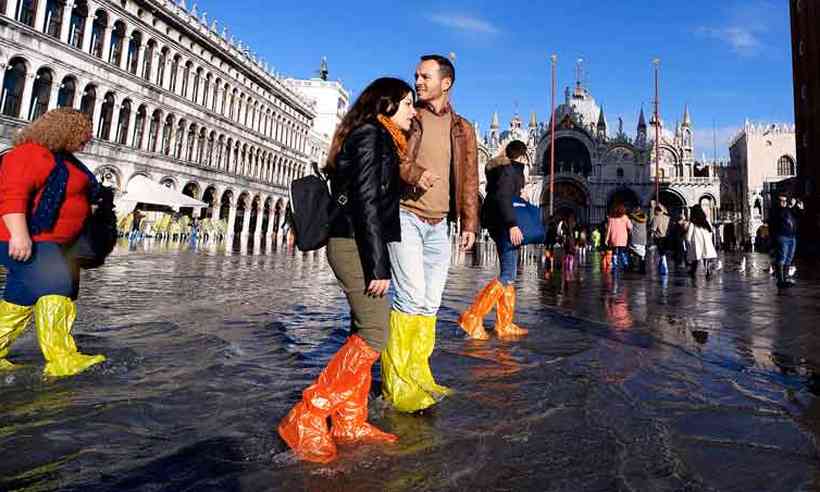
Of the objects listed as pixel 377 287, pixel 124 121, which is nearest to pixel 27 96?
pixel 124 121

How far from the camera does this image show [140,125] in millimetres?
26891

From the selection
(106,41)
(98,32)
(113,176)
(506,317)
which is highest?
(98,32)

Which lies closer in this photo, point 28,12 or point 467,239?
point 467,239

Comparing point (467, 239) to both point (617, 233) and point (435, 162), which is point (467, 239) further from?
point (617, 233)

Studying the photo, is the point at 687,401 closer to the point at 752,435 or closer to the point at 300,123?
the point at 752,435

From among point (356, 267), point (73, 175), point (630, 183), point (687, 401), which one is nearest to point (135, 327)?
point (73, 175)

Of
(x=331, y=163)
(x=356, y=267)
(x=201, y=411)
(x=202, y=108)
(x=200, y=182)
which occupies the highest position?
(x=202, y=108)

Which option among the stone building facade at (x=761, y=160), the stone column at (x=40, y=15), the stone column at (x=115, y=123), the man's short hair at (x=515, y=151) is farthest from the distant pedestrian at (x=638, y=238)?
the stone building facade at (x=761, y=160)

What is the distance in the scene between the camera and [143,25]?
87.0 feet

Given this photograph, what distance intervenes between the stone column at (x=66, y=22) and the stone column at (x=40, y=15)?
886 mm

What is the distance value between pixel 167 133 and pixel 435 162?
31274 millimetres

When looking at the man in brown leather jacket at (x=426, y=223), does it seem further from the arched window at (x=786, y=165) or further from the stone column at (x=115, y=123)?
the arched window at (x=786, y=165)

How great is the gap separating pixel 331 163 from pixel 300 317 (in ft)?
10.3

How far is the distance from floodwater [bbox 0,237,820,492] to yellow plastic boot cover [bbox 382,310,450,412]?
0.27 feet
